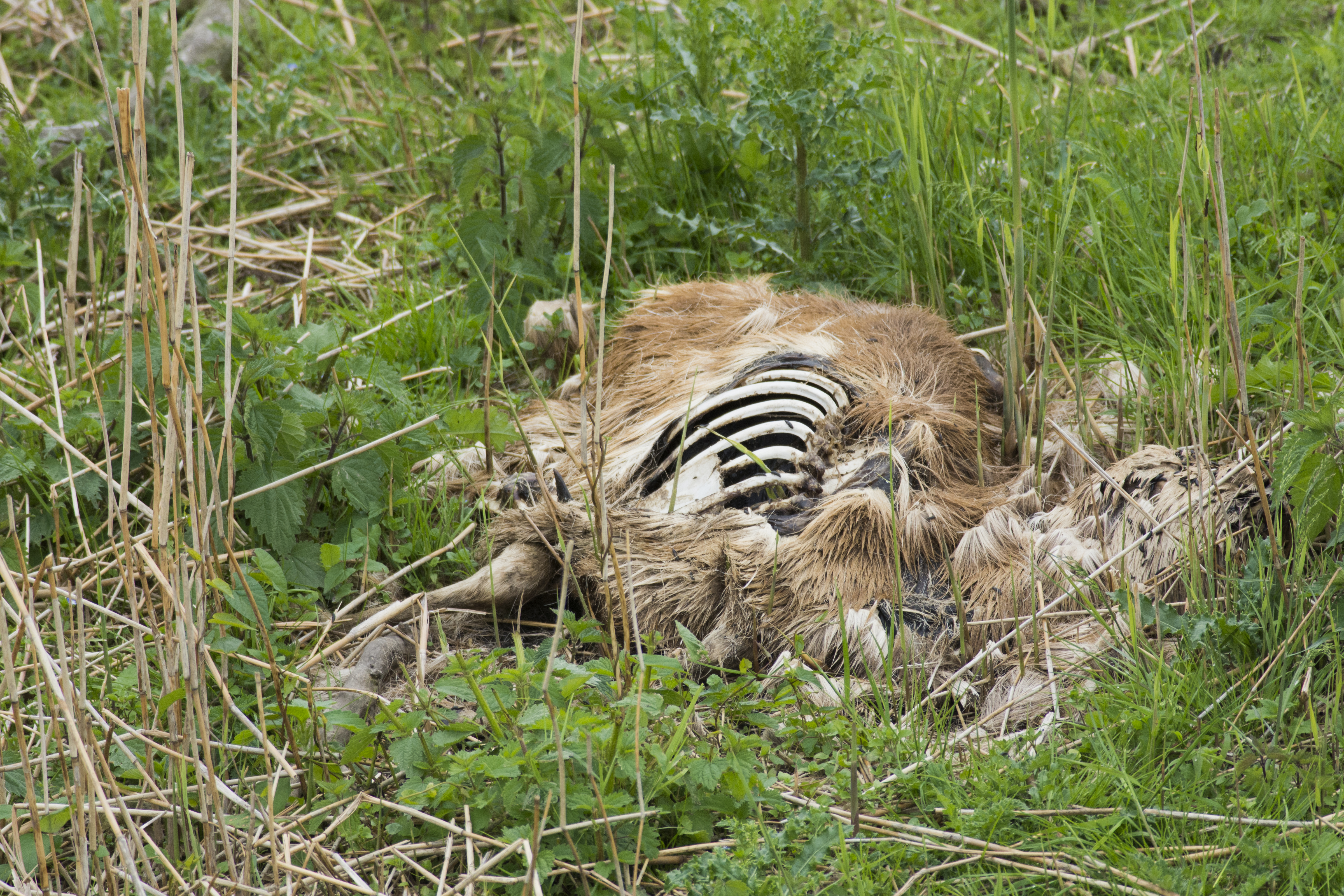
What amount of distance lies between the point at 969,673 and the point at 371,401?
1621 millimetres

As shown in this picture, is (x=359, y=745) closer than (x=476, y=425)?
Yes

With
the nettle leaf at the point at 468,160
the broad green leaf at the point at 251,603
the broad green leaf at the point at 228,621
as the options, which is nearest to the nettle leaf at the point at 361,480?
the broad green leaf at the point at 251,603

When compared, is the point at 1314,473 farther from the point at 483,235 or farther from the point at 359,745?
the point at 483,235

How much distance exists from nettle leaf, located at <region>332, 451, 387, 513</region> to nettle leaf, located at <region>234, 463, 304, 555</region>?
11 cm

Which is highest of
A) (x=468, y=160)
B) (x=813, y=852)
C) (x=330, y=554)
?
(x=468, y=160)

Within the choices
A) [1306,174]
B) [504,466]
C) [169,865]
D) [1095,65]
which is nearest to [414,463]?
[504,466]

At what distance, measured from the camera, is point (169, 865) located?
1.73 m

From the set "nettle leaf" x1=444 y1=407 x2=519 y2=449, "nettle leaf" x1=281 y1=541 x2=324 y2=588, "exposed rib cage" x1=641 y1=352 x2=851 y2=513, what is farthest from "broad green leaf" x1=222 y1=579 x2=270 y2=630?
"exposed rib cage" x1=641 y1=352 x2=851 y2=513

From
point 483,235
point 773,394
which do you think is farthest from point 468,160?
point 773,394

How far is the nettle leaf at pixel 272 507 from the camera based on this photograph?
253 cm

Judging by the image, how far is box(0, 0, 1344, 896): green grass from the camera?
5.95ft

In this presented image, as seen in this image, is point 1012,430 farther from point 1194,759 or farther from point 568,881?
point 568,881

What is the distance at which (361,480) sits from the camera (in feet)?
8.70

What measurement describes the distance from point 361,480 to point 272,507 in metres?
0.22
